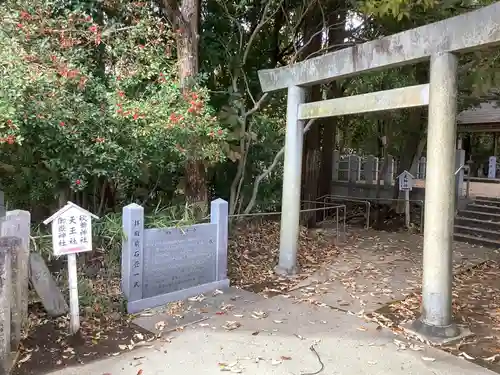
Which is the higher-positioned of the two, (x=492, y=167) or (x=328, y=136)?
(x=328, y=136)

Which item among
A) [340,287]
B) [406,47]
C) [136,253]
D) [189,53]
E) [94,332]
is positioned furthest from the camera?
[189,53]

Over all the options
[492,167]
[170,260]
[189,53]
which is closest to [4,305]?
[170,260]

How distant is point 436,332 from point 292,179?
9.79 feet

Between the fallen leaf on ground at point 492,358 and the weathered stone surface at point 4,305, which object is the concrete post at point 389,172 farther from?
the weathered stone surface at point 4,305

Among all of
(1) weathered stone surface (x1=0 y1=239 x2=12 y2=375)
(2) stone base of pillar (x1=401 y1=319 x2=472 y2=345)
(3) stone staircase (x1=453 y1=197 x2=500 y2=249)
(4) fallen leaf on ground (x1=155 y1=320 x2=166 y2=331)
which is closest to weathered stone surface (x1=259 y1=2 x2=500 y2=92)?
(2) stone base of pillar (x1=401 y1=319 x2=472 y2=345)

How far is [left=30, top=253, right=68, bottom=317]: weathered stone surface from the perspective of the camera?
434 centimetres

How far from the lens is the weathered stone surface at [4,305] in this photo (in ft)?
11.1

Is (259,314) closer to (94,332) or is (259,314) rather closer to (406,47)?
(94,332)

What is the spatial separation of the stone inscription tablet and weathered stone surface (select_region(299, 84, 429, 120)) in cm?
218

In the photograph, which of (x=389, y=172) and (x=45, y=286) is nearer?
(x=45, y=286)

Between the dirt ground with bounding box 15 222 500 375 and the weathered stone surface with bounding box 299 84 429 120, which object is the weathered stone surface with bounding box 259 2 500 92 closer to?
the weathered stone surface with bounding box 299 84 429 120

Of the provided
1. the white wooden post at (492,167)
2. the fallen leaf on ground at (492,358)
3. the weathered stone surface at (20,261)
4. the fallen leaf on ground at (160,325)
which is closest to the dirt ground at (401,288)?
the fallen leaf on ground at (492,358)

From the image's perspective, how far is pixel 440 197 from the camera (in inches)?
175

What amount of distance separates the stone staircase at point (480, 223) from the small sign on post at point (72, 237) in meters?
8.67
